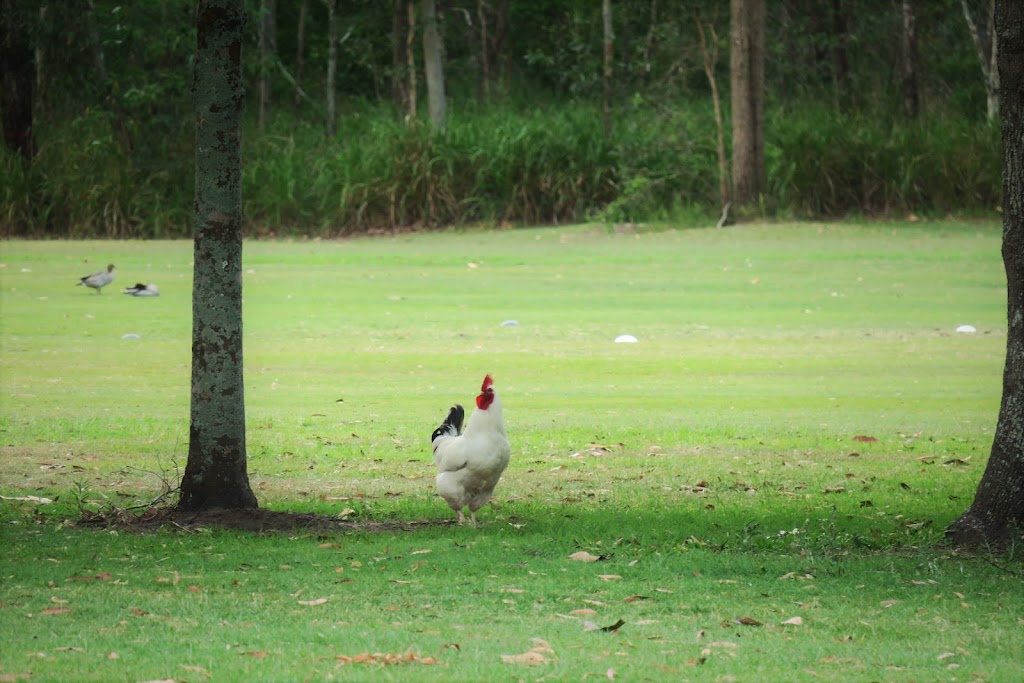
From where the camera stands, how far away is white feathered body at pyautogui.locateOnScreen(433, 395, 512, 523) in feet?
26.1

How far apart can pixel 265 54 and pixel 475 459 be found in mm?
28750

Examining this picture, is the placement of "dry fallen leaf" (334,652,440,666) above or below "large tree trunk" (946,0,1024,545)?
below

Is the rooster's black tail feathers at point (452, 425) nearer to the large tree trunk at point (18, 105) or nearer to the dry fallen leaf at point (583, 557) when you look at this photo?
the dry fallen leaf at point (583, 557)

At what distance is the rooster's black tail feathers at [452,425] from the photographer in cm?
853

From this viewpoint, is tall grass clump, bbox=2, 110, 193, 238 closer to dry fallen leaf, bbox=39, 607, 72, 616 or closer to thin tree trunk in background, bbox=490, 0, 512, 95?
thin tree trunk in background, bbox=490, 0, 512, 95

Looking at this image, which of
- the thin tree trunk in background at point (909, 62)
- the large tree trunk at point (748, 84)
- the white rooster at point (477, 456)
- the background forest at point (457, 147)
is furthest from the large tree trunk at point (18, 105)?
the white rooster at point (477, 456)

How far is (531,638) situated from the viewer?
595 cm

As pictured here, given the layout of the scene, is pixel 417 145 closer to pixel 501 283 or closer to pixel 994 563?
pixel 501 283

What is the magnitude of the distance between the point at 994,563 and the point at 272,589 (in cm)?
374

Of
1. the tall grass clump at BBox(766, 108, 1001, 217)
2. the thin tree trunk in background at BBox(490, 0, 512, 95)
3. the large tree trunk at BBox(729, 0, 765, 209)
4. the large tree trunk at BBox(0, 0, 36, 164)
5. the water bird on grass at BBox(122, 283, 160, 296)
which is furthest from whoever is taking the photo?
the thin tree trunk in background at BBox(490, 0, 512, 95)

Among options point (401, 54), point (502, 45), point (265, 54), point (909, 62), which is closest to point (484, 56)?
point (502, 45)

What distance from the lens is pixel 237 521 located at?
818 centimetres

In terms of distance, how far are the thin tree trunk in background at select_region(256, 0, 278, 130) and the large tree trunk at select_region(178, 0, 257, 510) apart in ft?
86.3

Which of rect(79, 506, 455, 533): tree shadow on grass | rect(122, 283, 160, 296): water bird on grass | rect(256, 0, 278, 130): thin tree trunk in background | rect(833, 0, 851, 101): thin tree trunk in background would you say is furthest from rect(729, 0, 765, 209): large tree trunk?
rect(79, 506, 455, 533): tree shadow on grass
